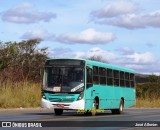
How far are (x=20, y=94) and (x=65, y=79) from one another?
1277cm

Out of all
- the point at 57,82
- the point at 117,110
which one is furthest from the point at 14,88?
the point at 57,82

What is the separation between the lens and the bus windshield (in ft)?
85.8

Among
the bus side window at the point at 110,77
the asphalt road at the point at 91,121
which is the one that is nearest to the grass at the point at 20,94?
the bus side window at the point at 110,77

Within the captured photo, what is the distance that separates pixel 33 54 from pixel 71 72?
134 ft

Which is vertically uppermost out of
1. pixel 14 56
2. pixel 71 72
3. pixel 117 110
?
pixel 14 56

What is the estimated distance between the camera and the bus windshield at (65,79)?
85.8 feet

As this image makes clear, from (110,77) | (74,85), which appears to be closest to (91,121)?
(74,85)

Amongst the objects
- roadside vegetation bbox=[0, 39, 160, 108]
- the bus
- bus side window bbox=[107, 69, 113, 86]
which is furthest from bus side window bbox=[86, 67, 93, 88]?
roadside vegetation bbox=[0, 39, 160, 108]

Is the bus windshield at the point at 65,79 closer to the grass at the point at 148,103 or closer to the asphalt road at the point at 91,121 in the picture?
the asphalt road at the point at 91,121

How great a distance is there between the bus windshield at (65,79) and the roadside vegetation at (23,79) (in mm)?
10052

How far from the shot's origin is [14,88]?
3906 cm

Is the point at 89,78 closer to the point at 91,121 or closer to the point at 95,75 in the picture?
the point at 95,75

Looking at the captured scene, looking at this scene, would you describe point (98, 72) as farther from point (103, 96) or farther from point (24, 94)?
point (24, 94)

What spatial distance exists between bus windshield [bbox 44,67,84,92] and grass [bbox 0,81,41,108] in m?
10.2
